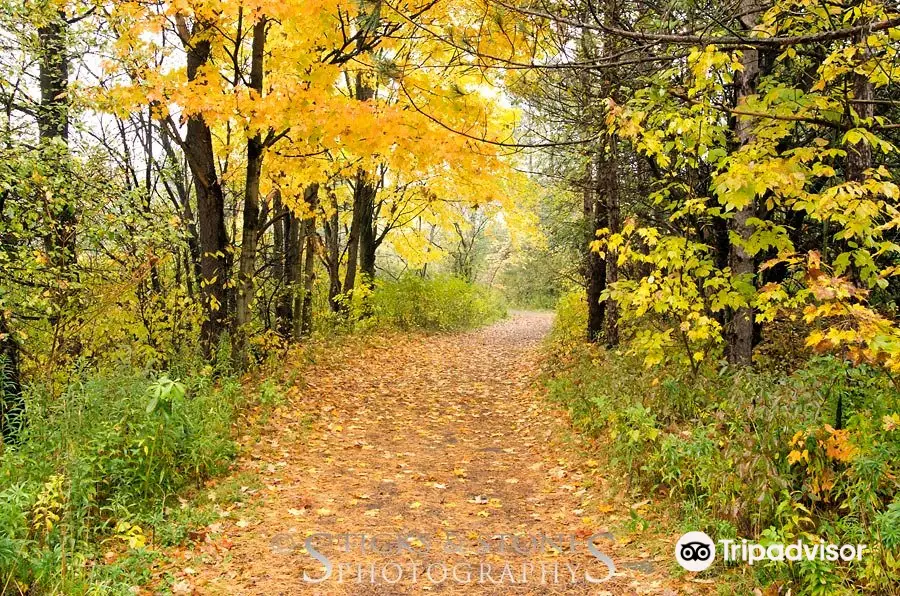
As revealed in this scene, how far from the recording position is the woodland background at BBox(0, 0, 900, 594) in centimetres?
400

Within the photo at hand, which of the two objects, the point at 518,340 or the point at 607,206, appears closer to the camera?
the point at 607,206

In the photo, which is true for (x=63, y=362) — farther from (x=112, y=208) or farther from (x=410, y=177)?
(x=410, y=177)

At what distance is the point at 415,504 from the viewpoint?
5.59 metres

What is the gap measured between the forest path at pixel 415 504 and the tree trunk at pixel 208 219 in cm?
195

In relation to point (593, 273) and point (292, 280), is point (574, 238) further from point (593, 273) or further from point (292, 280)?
point (292, 280)

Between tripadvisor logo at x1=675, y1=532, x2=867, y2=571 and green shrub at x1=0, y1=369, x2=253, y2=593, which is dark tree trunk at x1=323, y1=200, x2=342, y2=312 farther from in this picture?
tripadvisor logo at x1=675, y1=532, x2=867, y2=571

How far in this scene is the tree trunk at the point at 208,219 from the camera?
8945mm

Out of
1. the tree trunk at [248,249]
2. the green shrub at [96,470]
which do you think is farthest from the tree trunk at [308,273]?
the green shrub at [96,470]

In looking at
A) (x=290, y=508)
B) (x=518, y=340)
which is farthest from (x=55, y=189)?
(x=518, y=340)

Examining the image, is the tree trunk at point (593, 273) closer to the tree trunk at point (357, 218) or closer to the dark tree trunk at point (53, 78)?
the tree trunk at point (357, 218)

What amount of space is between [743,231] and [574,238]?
645 centimetres

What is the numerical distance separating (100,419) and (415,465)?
337 cm

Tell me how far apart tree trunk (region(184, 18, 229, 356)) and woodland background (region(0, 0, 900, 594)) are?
0.05 metres

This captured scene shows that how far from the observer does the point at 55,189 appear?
6.11 meters
